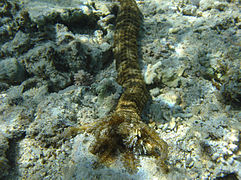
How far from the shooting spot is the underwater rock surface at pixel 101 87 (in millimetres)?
2248

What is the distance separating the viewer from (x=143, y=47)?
15.0 ft

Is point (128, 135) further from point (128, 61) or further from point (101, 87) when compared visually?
point (128, 61)

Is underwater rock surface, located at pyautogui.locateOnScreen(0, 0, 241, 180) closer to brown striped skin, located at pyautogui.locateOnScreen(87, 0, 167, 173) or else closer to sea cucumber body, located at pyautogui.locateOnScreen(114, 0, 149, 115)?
brown striped skin, located at pyautogui.locateOnScreen(87, 0, 167, 173)

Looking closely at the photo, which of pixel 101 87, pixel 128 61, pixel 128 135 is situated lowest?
pixel 128 135

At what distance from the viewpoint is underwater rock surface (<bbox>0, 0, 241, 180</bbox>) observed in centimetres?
225

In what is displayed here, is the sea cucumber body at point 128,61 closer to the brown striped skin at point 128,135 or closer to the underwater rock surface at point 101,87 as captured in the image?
the brown striped skin at point 128,135

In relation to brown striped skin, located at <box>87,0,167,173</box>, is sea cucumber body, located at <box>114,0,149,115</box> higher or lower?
higher

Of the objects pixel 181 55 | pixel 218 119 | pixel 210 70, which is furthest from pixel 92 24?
pixel 218 119

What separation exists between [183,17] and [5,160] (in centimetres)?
637

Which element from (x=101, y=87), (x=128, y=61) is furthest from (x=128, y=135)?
(x=128, y=61)

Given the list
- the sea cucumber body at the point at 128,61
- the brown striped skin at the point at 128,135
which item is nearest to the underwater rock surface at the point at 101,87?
the brown striped skin at the point at 128,135

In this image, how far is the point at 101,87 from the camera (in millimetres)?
3117

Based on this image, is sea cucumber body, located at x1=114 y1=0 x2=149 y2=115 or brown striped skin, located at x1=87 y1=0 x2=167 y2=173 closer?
brown striped skin, located at x1=87 y1=0 x2=167 y2=173

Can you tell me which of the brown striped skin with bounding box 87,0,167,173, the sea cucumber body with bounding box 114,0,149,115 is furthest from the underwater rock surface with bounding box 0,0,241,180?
the sea cucumber body with bounding box 114,0,149,115
